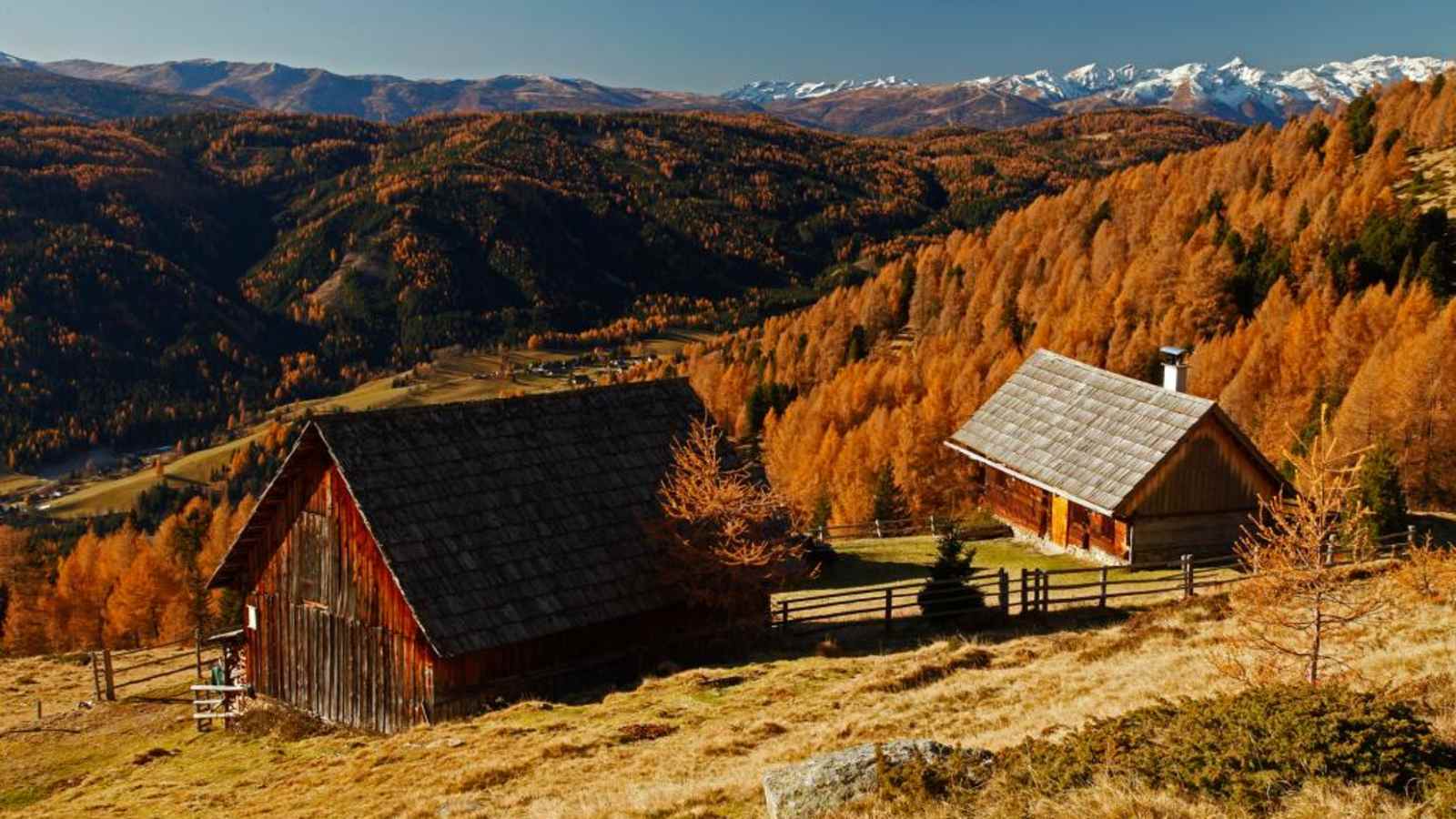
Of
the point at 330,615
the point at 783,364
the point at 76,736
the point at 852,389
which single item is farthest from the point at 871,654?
the point at 783,364

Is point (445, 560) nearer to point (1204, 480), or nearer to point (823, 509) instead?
point (1204, 480)

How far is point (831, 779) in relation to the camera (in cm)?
1323

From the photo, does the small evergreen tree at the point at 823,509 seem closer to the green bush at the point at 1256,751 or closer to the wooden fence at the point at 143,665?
the wooden fence at the point at 143,665

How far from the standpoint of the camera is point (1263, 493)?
136ft

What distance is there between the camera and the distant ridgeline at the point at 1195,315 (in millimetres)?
74312

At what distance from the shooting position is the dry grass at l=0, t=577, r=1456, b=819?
644 inches

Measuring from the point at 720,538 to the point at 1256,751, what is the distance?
20.7 metres

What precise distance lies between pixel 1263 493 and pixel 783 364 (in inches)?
4150

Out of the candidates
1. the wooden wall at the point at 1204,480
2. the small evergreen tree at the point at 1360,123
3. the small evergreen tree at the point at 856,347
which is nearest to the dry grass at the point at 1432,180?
the small evergreen tree at the point at 1360,123

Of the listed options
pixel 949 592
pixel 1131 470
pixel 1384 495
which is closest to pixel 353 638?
pixel 949 592

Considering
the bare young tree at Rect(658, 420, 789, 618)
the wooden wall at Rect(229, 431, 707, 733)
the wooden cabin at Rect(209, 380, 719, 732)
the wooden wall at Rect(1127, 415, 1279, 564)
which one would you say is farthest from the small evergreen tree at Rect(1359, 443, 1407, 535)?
the wooden cabin at Rect(209, 380, 719, 732)

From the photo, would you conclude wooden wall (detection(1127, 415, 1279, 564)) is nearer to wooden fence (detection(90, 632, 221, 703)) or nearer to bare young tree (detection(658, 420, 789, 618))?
bare young tree (detection(658, 420, 789, 618))

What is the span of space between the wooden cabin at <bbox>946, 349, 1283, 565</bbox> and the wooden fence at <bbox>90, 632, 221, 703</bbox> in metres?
33.7

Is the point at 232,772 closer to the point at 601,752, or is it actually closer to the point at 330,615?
the point at 330,615
